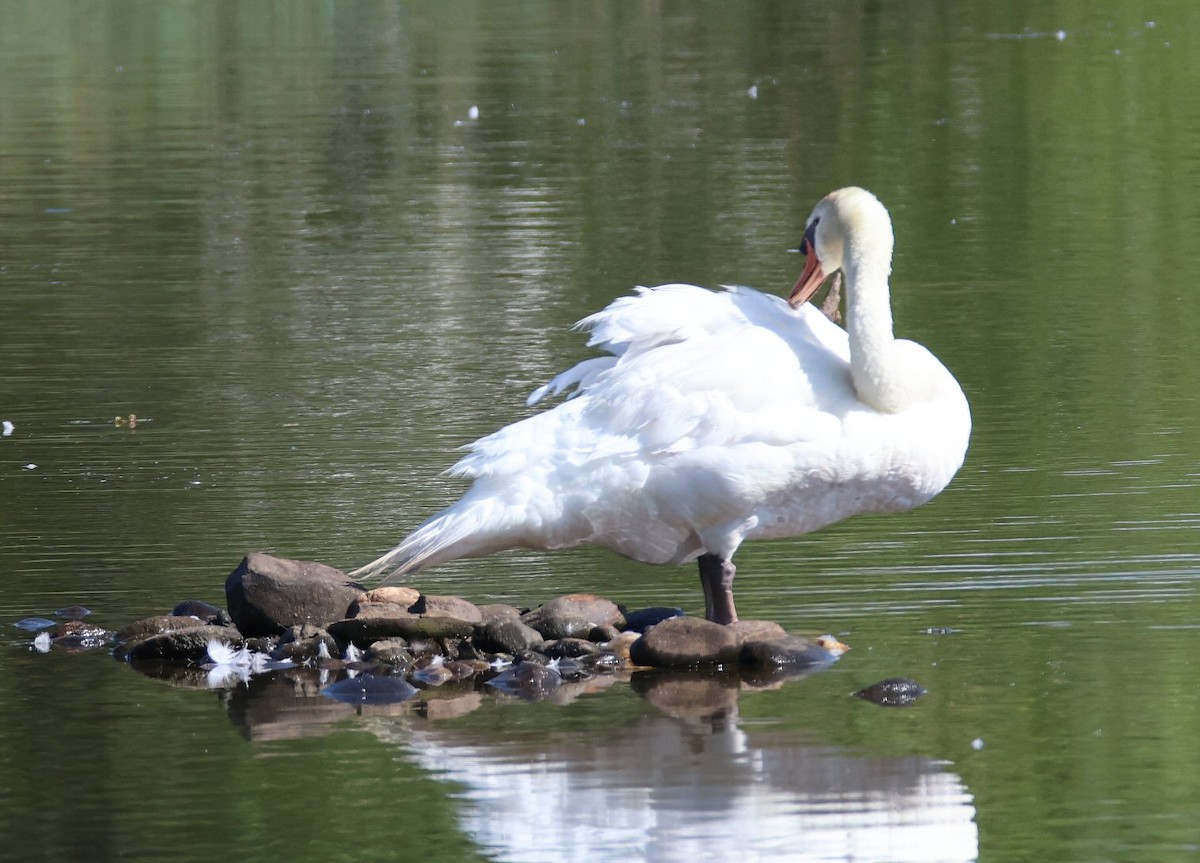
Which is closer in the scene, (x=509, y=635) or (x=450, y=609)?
(x=509, y=635)

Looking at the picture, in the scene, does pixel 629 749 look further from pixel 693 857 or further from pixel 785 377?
pixel 785 377

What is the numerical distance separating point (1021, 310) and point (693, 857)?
32.7ft

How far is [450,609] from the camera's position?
825 centimetres

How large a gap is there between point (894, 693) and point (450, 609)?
1.80m

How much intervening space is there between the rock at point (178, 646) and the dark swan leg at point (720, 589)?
182 centimetres

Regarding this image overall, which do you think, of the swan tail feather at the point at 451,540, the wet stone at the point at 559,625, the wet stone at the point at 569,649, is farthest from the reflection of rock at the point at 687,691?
the swan tail feather at the point at 451,540

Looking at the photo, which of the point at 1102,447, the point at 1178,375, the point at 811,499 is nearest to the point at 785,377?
the point at 811,499

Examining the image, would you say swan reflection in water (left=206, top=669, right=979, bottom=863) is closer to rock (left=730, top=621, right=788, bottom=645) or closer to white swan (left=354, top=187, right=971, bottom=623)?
rock (left=730, top=621, right=788, bottom=645)

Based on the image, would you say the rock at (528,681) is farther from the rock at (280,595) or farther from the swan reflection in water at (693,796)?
→ the rock at (280,595)

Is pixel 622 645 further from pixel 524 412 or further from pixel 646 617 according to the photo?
pixel 524 412

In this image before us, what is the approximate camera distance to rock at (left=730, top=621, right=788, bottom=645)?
26.1 ft

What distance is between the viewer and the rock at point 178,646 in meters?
8.30

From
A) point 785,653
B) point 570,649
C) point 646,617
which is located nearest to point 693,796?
point 785,653

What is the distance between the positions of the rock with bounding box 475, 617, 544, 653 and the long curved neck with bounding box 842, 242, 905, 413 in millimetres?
1511
